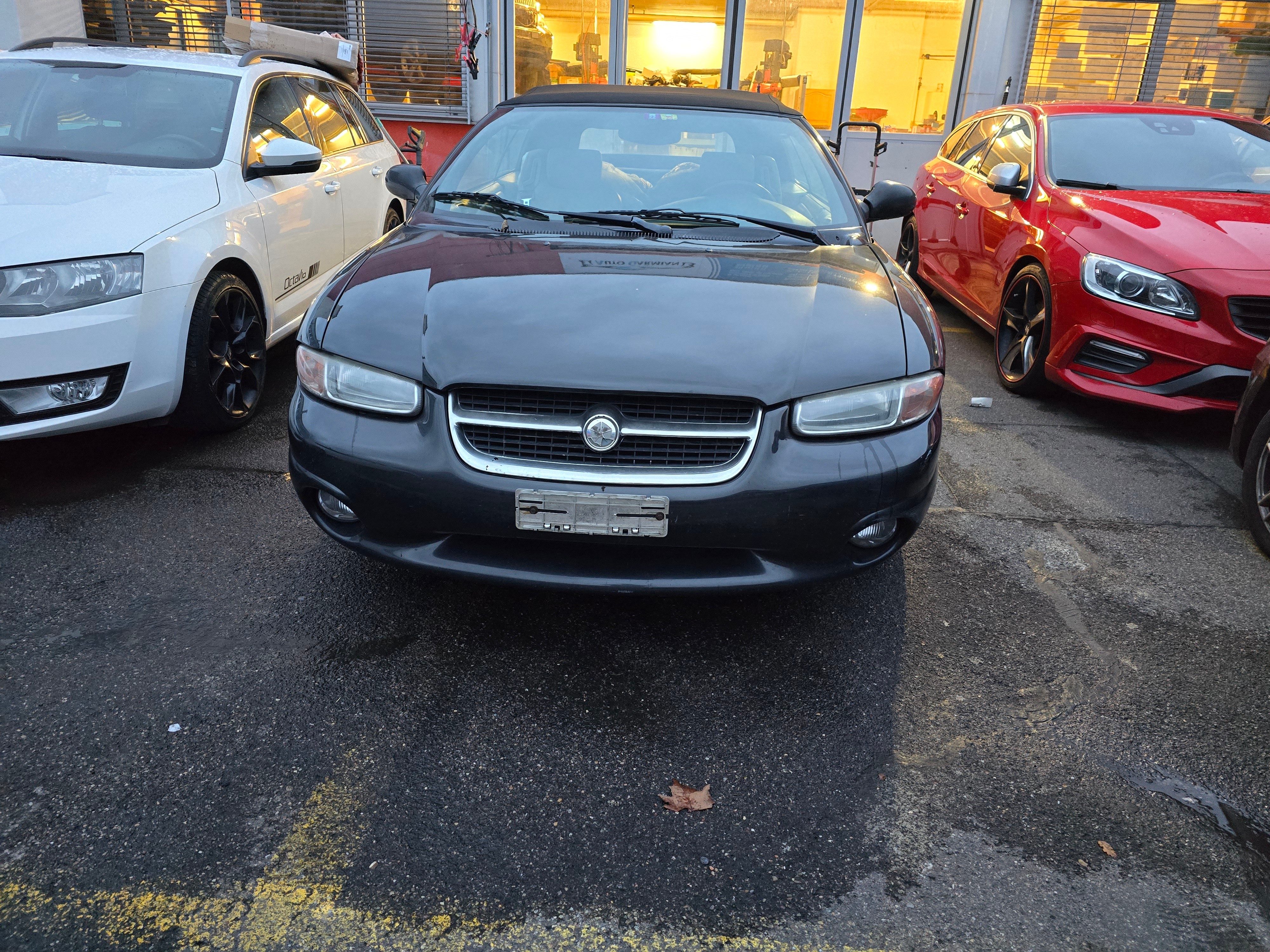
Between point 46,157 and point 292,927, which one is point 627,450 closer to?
point 292,927

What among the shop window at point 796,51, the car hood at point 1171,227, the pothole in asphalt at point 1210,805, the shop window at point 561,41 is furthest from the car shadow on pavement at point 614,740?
the shop window at point 561,41

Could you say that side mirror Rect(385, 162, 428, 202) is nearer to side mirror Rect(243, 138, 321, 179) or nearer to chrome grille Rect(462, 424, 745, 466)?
side mirror Rect(243, 138, 321, 179)

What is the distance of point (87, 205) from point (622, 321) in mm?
2396

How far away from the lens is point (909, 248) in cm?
776

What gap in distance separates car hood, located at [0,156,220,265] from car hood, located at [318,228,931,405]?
1.24 m

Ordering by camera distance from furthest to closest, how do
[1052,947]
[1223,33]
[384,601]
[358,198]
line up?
[1223,33], [358,198], [384,601], [1052,947]

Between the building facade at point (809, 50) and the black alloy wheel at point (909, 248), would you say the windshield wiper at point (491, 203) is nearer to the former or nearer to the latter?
the black alloy wheel at point (909, 248)

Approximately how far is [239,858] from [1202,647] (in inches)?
108

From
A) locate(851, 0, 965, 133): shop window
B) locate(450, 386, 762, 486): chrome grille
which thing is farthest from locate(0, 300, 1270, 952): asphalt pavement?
locate(851, 0, 965, 133): shop window

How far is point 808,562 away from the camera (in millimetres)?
2416

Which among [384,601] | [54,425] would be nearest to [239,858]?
[384,601]

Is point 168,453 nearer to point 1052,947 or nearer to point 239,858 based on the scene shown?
point 239,858

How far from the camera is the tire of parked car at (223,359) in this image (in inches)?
150

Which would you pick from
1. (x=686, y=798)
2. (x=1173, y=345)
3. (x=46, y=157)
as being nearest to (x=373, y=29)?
(x=46, y=157)
